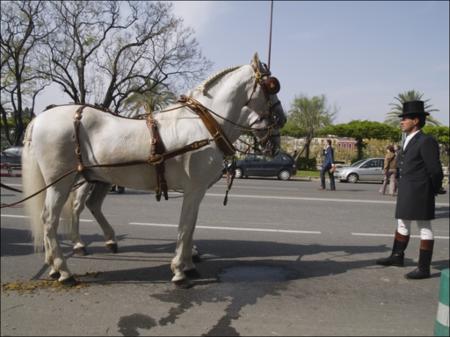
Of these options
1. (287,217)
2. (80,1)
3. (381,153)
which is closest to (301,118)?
(381,153)

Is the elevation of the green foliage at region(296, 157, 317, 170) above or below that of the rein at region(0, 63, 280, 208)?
below

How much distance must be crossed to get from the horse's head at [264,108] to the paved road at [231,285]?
1.69 m

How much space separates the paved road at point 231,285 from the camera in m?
3.52

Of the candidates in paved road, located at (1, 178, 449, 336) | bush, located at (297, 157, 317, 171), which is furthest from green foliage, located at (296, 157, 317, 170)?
paved road, located at (1, 178, 449, 336)

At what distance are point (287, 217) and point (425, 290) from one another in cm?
426

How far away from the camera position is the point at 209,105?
15.1ft

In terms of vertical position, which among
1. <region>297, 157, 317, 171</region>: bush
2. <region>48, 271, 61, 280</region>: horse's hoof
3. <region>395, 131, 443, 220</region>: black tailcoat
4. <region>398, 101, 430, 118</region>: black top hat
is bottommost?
<region>297, 157, 317, 171</region>: bush

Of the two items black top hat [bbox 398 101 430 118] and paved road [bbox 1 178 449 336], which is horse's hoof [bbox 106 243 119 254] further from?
black top hat [bbox 398 101 430 118]

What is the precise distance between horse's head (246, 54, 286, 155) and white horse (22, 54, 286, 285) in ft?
0.04

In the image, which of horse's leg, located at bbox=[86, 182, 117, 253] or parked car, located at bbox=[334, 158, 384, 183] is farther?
parked car, located at bbox=[334, 158, 384, 183]

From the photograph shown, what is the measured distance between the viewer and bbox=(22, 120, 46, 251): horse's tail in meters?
4.45

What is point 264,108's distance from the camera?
4.66 m

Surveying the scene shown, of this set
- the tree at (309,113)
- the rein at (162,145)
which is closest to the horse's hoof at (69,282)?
the rein at (162,145)

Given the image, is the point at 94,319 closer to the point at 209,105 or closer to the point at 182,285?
the point at 182,285
